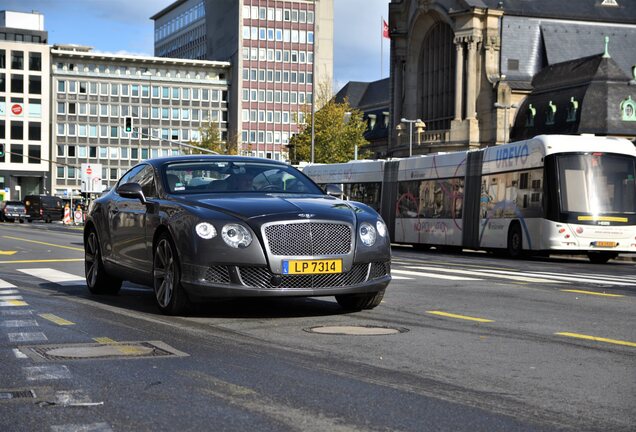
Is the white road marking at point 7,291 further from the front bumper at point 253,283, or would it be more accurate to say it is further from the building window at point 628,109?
the building window at point 628,109

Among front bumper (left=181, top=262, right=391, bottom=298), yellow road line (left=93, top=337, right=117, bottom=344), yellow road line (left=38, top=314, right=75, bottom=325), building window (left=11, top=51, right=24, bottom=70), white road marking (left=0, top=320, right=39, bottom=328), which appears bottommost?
white road marking (left=0, top=320, right=39, bottom=328)

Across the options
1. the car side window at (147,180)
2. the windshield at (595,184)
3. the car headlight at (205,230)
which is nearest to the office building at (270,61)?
the windshield at (595,184)

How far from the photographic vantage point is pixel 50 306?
10477mm

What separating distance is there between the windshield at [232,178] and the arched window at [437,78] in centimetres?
7667

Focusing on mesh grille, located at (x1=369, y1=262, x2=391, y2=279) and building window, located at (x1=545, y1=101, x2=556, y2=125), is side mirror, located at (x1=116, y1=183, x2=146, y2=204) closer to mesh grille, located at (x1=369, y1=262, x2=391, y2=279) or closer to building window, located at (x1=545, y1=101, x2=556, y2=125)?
mesh grille, located at (x1=369, y1=262, x2=391, y2=279)

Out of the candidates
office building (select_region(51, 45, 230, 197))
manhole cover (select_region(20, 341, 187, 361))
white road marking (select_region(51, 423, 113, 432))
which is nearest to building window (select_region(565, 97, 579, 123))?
office building (select_region(51, 45, 230, 197))

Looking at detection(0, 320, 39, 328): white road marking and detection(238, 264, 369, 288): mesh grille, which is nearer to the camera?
detection(0, 320, 39, 328): white road marking

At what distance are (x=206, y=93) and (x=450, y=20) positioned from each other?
210 ft

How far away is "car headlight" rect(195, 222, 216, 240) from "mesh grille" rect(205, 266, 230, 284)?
266mm

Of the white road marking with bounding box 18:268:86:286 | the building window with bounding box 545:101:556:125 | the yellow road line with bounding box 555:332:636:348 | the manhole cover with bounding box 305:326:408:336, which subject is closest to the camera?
the yellow road line with bounding box 555:332:636:348

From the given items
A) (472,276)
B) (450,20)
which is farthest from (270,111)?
(472,276)

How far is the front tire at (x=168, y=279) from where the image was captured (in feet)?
31.3

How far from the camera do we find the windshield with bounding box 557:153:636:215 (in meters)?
26.7

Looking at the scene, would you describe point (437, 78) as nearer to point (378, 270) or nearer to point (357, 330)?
point (378, 270)
